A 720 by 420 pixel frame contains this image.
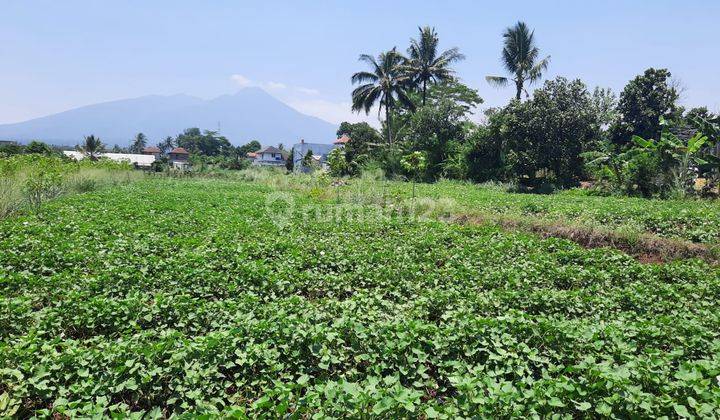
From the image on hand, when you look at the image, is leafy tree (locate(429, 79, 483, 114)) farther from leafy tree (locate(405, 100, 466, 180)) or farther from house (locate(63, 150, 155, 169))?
house (locate(63, 150, 155, 169))

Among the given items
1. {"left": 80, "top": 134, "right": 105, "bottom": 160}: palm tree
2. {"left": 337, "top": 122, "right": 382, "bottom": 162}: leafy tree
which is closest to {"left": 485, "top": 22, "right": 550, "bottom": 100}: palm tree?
{"left": 337, "top": 122, "right": 382, "bottom": 162}: leafy tree

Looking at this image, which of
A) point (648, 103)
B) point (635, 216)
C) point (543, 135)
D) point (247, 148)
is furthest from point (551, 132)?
point (247, 148)

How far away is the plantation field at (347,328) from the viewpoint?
2.98 metres

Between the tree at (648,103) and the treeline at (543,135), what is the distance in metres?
0.06

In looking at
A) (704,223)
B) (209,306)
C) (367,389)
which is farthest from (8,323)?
(704,223)

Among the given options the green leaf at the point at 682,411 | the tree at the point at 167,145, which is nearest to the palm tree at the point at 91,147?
the tree at the point at 167,145

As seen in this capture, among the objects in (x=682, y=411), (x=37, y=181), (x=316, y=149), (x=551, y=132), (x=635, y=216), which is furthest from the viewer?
(x=316, y=149)

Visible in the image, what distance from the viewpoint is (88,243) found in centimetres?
762

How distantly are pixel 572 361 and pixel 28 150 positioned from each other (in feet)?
192

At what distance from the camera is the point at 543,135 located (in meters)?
24.1

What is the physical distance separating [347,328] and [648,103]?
1217 inches

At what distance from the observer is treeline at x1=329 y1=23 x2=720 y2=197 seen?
17656 mm

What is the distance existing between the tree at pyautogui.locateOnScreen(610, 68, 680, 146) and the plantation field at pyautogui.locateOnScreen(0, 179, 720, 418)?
2440cm

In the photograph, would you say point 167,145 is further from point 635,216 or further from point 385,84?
point 635,216
